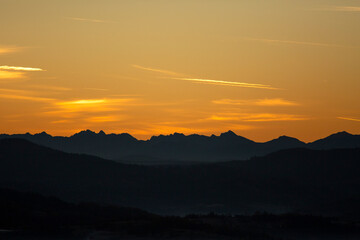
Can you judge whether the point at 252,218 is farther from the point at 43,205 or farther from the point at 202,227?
the point at 43,205

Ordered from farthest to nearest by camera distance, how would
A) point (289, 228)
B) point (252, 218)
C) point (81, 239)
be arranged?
point (252, 218)
point (289, 228)
point (81, 239)

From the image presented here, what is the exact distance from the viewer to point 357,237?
139125 mm

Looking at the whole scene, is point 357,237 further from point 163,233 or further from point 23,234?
point 23,234

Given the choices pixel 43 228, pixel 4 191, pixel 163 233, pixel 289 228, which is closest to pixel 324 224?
pixel 289 228

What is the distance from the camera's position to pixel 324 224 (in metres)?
154

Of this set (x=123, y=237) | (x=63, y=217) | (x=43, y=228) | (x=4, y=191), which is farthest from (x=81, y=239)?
(x=4, y=191)

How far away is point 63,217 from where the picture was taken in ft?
511

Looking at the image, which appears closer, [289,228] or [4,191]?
[289,228]

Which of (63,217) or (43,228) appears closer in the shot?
(43,228)

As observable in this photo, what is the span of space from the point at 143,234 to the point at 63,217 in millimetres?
36597

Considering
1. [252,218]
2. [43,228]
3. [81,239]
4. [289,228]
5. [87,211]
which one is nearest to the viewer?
[81,239]

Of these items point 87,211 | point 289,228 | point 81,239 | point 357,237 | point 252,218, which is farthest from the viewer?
point 87,211

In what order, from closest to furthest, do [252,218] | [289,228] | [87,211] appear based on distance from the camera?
[289,228]
[252,218]
[87,211]

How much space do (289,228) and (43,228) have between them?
43473mm
